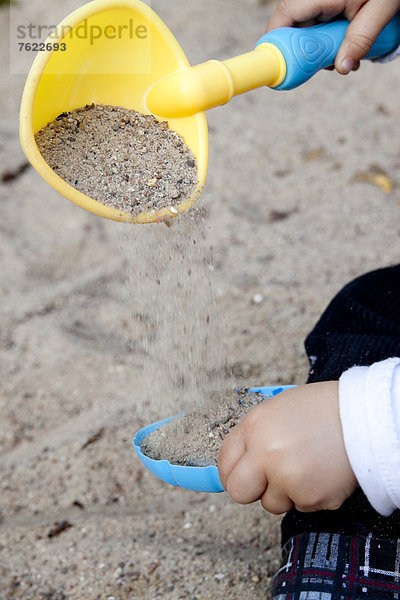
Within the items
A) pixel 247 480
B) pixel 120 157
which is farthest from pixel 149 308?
pixel 247 480

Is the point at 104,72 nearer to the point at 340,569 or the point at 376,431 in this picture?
the point at 376,431

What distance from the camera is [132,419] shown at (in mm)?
1268

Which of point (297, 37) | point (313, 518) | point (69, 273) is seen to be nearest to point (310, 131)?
point (69, 273)

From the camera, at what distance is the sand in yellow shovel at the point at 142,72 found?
0.84 m

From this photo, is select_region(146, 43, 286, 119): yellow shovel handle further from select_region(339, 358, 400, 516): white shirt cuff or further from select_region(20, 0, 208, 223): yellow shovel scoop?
select_region(339, 358, 400, 516): white shirt cuff

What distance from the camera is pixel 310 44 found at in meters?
0.94

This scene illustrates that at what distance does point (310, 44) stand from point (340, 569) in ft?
2.35

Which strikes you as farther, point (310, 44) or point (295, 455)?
point (310, 44)

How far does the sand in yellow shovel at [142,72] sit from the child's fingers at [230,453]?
0.33 meters

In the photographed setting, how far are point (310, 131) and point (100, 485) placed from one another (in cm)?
129

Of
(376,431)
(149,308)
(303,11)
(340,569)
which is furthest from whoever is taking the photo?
(149,308)

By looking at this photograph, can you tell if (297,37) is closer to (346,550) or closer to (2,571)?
(346,550)

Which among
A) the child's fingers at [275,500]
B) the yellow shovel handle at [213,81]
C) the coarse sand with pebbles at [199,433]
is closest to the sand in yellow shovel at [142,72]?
the yellow shovel handle at [213,81]

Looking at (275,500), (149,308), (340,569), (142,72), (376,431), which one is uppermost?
(142,72)
